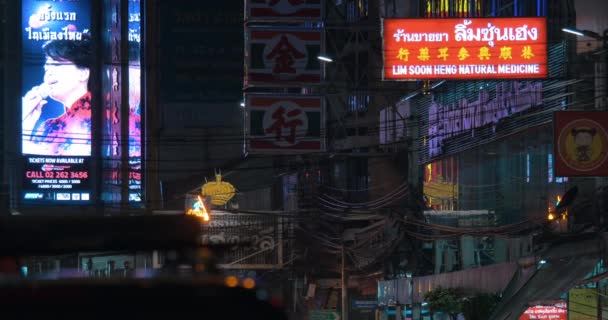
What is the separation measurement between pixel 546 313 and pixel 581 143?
5.31 metres

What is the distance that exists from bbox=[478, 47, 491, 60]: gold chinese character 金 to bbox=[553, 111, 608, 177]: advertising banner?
3272mm

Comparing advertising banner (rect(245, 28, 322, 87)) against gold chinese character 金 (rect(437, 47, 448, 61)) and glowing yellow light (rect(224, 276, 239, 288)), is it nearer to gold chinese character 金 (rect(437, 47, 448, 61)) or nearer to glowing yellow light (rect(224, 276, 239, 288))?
gold chinese character 金 (rect(437, 47, 448, 61))

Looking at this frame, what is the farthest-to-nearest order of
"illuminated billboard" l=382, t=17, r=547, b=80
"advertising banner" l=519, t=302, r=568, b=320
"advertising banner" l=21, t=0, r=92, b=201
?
"advertising banner" l=21, t=0, r=92, b=201, "advertising banner" l=519, t=302, r=568, b=320, "illuminated billboard" l=382, t=17, r=547, b=80

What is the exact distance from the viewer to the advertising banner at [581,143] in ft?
68.6

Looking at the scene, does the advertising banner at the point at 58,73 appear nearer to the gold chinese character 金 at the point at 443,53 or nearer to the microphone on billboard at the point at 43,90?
the microphone on billboard at the point at 43,90

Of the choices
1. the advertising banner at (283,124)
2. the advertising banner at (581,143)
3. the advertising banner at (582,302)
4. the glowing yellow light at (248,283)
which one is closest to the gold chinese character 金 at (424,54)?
the advertising banner at (283,124)

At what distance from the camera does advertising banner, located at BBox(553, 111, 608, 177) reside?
68.6 ft

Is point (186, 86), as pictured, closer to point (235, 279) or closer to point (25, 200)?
point (25, 200)

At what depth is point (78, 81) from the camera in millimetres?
55375

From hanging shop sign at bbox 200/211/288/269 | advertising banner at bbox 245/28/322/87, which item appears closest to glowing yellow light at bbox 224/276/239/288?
advertising banner at bbox 245/28/322/87

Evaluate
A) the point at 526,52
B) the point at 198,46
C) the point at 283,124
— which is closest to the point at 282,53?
the point at 283,124

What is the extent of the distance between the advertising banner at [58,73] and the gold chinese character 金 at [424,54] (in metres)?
32.3

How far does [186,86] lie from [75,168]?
9913 mm

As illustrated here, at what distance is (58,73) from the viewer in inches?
2165
